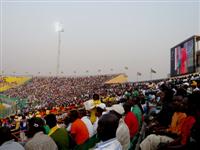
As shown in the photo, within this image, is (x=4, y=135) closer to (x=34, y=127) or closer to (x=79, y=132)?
(x=34, y=127)

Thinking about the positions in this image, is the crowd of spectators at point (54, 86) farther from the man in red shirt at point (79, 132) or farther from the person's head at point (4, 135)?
the person's head at point (4, 135)

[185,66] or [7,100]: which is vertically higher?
[185,66]

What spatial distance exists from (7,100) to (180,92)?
28.0m

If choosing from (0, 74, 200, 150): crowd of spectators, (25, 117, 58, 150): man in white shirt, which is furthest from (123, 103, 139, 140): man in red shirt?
(25, 117, 58, 150): man in white shirt

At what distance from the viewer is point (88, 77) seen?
71312 mm

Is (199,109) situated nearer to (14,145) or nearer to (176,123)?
(176,123)

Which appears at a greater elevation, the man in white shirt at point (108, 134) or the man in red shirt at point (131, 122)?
the man in white shirt at point (108, 134)

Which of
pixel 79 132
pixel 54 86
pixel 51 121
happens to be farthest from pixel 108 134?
pixel 54 86

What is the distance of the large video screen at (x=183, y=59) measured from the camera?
21.3m

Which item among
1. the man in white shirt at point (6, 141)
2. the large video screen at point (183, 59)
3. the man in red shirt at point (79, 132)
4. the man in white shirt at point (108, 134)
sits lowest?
the man in red shirt at point (79, 132)

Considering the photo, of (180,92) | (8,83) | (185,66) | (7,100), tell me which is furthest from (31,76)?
(180,92)

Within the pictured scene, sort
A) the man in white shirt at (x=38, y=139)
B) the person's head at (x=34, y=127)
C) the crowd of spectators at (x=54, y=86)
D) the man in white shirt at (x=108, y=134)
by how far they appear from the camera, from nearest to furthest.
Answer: the man in white shirt at (x=108, y=134) < the man in white shirt at (x=38, y=139) < the person's head at (x=34, y=127) < the crowd of spectators at (x=54, y=86)

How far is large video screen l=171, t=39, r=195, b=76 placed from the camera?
2130 centimetres

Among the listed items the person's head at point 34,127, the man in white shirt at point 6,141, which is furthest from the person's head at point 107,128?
the person's head at point 34,127
